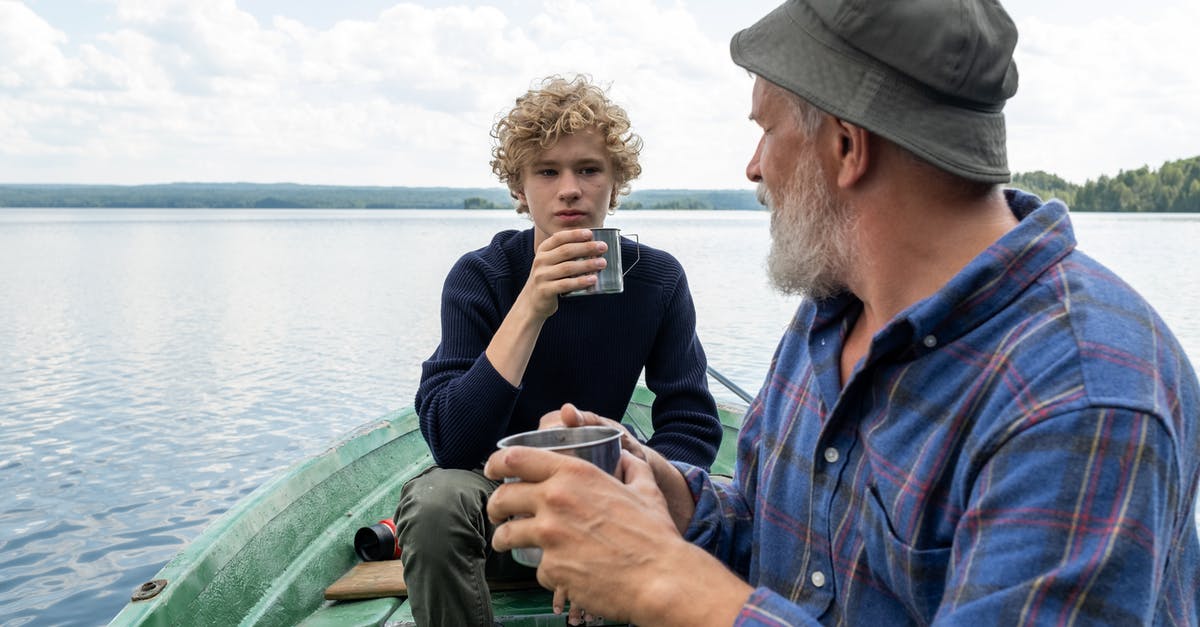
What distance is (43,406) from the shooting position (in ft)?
42.5

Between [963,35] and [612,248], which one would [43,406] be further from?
[963,35]

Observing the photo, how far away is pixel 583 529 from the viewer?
151 centimetres

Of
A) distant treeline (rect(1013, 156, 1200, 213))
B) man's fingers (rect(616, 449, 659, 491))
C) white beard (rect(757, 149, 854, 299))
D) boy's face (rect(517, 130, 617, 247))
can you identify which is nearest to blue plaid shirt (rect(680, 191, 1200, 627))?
white beard (rect(757, 149, 854, 299))

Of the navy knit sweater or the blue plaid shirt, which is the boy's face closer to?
the navy knit sweater

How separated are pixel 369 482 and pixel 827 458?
145 inches

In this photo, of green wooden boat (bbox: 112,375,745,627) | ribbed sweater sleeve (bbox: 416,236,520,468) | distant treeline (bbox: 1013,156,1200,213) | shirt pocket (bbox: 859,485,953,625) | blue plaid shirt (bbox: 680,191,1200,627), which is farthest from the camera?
distant treeline (bbox: 1013,156,1200,213)

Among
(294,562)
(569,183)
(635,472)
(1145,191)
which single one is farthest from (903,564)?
(1145,191)

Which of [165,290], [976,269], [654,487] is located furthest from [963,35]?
[165,290]

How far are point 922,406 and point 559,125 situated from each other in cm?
225

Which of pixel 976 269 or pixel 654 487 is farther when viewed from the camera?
pixel 654 487

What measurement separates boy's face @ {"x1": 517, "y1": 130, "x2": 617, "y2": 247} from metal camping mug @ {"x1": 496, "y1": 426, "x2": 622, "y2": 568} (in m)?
1.71

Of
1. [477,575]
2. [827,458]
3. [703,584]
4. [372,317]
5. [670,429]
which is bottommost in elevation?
[372,317]

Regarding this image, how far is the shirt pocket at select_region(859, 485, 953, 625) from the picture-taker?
1459 millimetres

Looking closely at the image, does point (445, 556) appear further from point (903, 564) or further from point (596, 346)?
point (903, 564)
